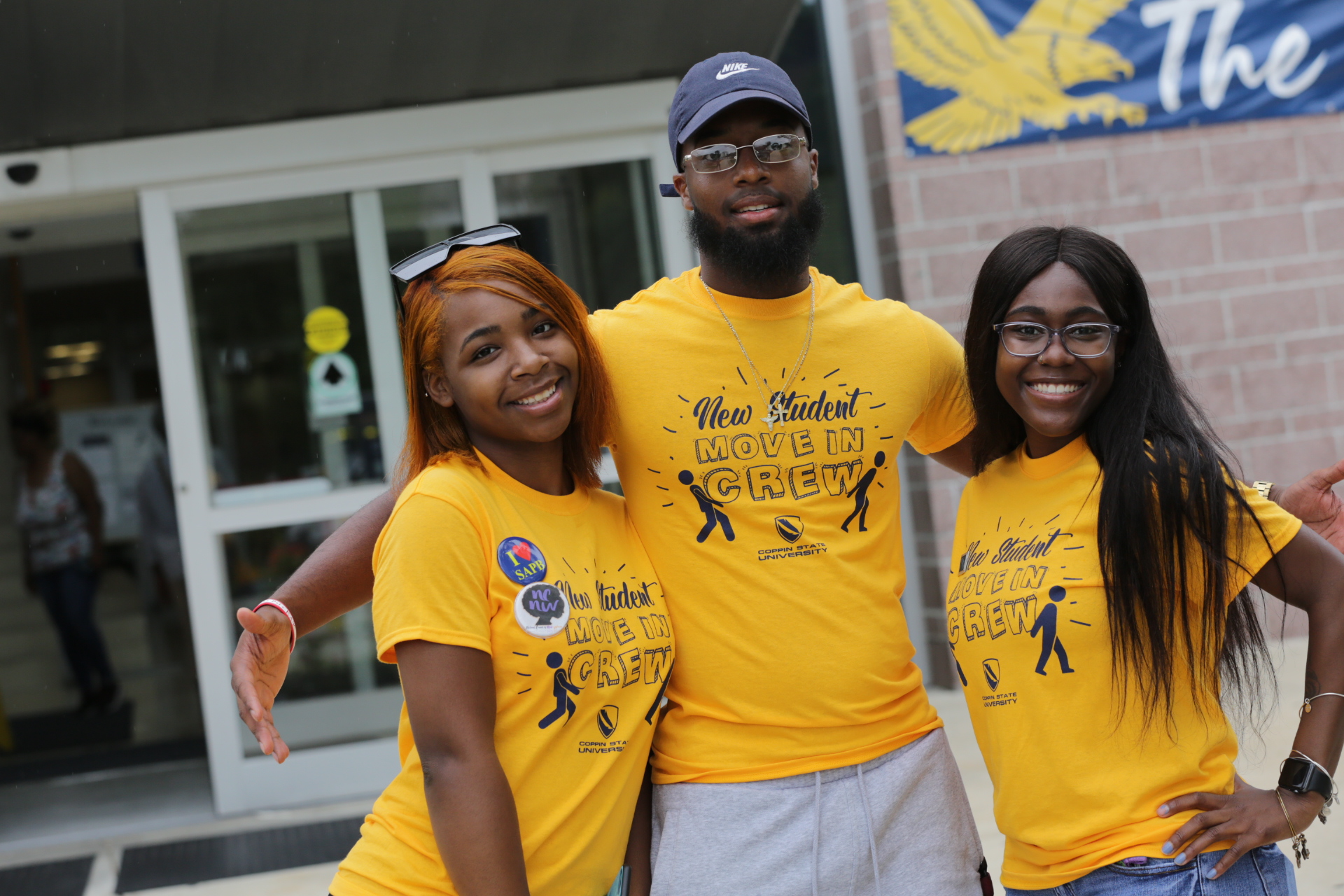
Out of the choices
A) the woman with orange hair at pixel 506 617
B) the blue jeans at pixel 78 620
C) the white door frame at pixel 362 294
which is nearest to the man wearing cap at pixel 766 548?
the woman with orange hair at pixel 506 617

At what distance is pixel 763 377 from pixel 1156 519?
70 centimetres

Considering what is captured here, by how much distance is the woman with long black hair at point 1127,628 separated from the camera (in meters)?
1.88

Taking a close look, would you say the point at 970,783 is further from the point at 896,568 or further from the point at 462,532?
the point at 462,532

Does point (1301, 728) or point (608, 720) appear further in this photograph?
point (1301, 728)

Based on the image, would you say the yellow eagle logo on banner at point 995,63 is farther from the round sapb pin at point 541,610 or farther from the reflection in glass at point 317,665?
the round sapb pin at point 541,610

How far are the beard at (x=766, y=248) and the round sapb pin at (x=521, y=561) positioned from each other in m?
0.67

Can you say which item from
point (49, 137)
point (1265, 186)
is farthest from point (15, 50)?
point (1265, 186)

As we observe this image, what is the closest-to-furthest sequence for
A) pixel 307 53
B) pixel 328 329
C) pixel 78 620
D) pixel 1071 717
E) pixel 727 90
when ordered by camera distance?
pixel 1071 717, pixel 727 90, pixel 307 53, pixel 328 329, pixel 78 620

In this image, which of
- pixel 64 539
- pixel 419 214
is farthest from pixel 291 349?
pixel 64 539

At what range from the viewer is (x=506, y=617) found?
1764 mm

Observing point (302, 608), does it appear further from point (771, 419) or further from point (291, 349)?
point (291, 349)

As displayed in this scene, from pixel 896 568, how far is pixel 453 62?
361cm

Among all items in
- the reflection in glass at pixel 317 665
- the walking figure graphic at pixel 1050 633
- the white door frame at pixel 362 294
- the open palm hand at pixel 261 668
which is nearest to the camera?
the open palm hand at pixel 261 668

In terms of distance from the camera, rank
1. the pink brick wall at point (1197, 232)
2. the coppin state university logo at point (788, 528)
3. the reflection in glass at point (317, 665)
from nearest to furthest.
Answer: the coppin state university logo at point (788, 528)
the reflection in glass at point (317, 665)
the pink brick wall at point (1197, 232)
